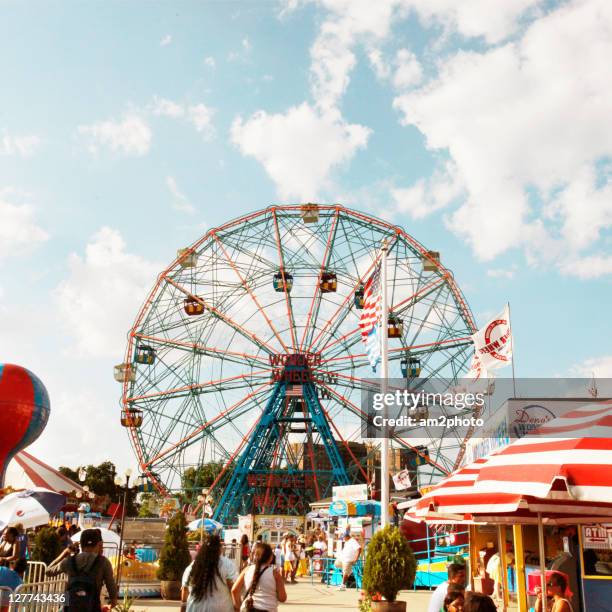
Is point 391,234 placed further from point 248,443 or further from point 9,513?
Answer: point 9,513

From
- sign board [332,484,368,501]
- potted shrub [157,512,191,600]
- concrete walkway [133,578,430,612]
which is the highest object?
sign board [332,484,368,501]

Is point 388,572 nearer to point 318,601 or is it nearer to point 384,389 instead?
point 384,389

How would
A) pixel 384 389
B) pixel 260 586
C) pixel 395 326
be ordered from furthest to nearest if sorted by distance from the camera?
1. pixel 395 326
2. pixel 384 389
3. pixel 260 586

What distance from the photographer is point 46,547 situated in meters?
15.4

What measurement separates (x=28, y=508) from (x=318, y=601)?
6.62 metres

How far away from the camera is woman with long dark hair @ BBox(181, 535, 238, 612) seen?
5.78m

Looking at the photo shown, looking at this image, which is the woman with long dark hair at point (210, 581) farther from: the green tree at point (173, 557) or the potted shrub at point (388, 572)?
the green tree at point (173, 557)

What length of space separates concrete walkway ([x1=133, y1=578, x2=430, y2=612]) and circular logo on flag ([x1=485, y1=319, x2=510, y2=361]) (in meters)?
6.05

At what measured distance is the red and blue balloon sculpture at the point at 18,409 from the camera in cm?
2347

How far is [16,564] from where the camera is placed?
8289mm

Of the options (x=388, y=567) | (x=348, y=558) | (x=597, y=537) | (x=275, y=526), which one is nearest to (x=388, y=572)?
(x=388, y=567)

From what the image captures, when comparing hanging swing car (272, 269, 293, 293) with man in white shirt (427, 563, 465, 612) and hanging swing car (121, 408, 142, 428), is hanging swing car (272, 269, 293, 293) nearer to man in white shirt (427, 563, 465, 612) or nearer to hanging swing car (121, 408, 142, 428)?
hanging swing car (121, 408, 142, 428)

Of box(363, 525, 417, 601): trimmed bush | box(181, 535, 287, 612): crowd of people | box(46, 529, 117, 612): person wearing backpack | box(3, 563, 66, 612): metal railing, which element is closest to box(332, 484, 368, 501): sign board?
box(363, 525, 417, 601): trimmed bush

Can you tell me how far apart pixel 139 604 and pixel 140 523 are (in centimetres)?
901
